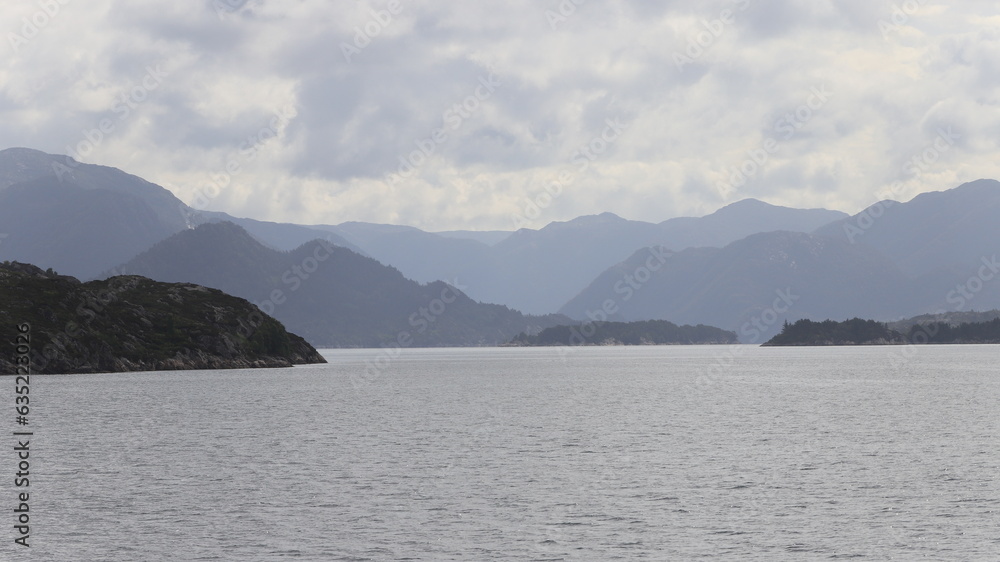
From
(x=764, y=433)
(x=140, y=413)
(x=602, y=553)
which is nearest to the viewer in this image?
(x=602, y=553)

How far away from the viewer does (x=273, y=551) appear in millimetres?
43438

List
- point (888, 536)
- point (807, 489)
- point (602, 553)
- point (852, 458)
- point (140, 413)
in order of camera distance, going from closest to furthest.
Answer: point (602, 553)
point (888, 536)
point (807, 489)
point (852, 458)
point (140, 413)

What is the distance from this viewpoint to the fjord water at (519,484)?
4441 centimetres

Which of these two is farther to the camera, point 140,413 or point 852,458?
point 140,413

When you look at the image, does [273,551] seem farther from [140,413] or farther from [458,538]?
[140,413]

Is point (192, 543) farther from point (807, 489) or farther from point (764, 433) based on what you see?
point (764, 433)

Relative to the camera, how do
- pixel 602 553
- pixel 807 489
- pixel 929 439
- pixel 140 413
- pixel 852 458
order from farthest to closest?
pixel 140 413 → pixel 929 439 → pixel 852 458 → pixel 807 489 → pixel 602 553

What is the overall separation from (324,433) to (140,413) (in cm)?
3877

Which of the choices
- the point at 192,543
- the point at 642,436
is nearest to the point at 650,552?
the point at 192,543

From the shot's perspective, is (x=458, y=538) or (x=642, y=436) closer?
(x=458, y=538)

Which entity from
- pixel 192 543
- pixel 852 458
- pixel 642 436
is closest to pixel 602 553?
pixel 192 543

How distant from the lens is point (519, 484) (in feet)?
203

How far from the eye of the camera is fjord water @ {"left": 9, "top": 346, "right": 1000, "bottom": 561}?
146 feet

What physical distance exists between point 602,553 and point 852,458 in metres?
38.1
